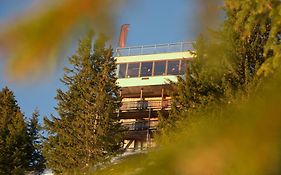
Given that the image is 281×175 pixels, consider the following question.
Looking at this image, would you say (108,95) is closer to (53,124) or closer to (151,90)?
(53,124)

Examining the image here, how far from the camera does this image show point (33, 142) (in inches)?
1212

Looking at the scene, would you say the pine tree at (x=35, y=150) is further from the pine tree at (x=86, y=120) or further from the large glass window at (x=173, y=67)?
the large glass window at (x=173, y=67)

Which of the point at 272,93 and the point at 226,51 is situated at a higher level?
the point at 226,51

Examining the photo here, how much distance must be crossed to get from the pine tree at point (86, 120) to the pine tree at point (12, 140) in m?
2.27

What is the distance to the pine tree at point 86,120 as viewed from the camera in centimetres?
2561

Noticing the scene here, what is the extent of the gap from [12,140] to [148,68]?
46.9 ft

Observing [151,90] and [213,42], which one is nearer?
[213,42]

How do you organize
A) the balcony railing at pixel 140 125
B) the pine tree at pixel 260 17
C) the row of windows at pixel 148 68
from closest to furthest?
the pine tree at pixel 260 17 → the balcony railing at pixel 140 125 → the row of windows at pixel 148 68

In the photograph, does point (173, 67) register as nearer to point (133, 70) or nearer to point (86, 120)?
point (133, 70)

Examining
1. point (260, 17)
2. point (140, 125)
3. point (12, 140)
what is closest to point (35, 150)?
point (12, 140)

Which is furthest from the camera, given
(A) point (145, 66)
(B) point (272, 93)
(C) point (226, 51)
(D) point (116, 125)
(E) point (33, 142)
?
(A) point (145, 66)

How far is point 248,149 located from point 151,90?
39.0 meters

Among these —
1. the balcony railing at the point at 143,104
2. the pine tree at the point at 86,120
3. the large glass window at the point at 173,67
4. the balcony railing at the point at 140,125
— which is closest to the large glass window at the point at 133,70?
the balcony railing at the point at 143,104

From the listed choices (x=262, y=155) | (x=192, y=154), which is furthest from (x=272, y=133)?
(x=192, y=154)
